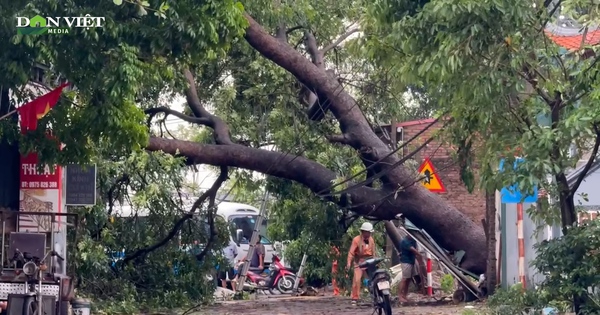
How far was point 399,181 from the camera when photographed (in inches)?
685

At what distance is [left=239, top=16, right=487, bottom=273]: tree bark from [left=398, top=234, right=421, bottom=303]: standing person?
0.40 meters

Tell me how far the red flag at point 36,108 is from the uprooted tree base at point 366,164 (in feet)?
18.1

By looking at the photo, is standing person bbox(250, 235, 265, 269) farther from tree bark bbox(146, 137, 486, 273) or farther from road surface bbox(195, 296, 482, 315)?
tree bark bbox(146, 137, 486, 273)

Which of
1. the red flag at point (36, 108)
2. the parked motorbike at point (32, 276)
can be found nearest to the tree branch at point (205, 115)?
the parked motorbike at point (32, 276)

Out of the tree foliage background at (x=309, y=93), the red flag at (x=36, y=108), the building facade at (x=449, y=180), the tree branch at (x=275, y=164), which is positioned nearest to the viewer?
the tree foliage background at (x=309, y=93)

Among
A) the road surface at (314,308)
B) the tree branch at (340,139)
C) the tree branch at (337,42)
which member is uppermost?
the tree branch at (337,42)

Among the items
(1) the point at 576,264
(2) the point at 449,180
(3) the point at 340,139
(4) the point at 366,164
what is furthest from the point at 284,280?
(1) the point at 576,264

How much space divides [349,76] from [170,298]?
614 centimetres

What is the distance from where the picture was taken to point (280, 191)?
65.4 ft

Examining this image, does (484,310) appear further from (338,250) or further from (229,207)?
(229,207)

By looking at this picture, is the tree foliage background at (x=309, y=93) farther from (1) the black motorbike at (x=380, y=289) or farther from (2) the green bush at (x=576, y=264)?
(1) the black motorbike at (x=380, y=289)

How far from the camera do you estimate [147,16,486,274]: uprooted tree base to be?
17375mm

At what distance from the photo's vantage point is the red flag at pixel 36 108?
11.6 metres

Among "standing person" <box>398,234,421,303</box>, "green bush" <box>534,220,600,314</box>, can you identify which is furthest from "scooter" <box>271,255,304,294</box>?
"green bush" <box>534,220,600,314</box>
